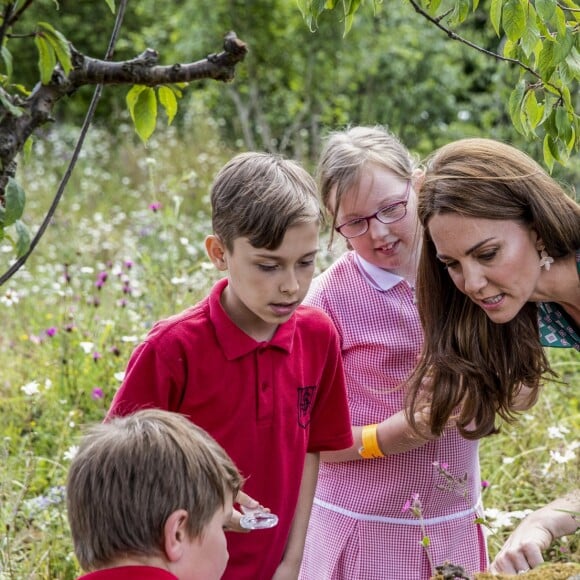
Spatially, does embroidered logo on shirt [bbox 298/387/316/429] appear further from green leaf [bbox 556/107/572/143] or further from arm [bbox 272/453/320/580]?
green leaf [bbox 556/107/572/143]

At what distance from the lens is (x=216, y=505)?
1714 millimetres

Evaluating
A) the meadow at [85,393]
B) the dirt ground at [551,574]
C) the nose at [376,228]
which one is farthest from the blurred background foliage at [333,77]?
the dirt ground at [551,574]

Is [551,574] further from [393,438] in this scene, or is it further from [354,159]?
[354,159]

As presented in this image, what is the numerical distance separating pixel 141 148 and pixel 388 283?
800 centimetres

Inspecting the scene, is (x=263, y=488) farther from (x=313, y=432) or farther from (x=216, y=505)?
(x=216, y=505)

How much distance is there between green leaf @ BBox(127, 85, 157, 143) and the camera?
6.90ft

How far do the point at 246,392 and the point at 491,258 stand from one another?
2.15 ft

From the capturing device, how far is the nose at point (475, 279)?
2.27 m

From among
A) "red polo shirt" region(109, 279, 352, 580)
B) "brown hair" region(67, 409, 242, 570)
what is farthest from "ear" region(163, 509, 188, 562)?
"red polo shirt" region(109, 279, 352, 580)

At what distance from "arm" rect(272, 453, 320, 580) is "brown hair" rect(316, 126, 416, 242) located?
703 mm

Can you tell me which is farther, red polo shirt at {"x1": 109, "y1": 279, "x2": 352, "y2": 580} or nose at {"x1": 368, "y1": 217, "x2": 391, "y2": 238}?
nose at {"x1": 368, "y1": 217, "x2": 391, "y2": 238}

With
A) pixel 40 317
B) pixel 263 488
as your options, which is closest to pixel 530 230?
pixel 263 488

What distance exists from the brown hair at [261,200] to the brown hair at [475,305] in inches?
14.9

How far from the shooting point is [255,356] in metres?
2.18
